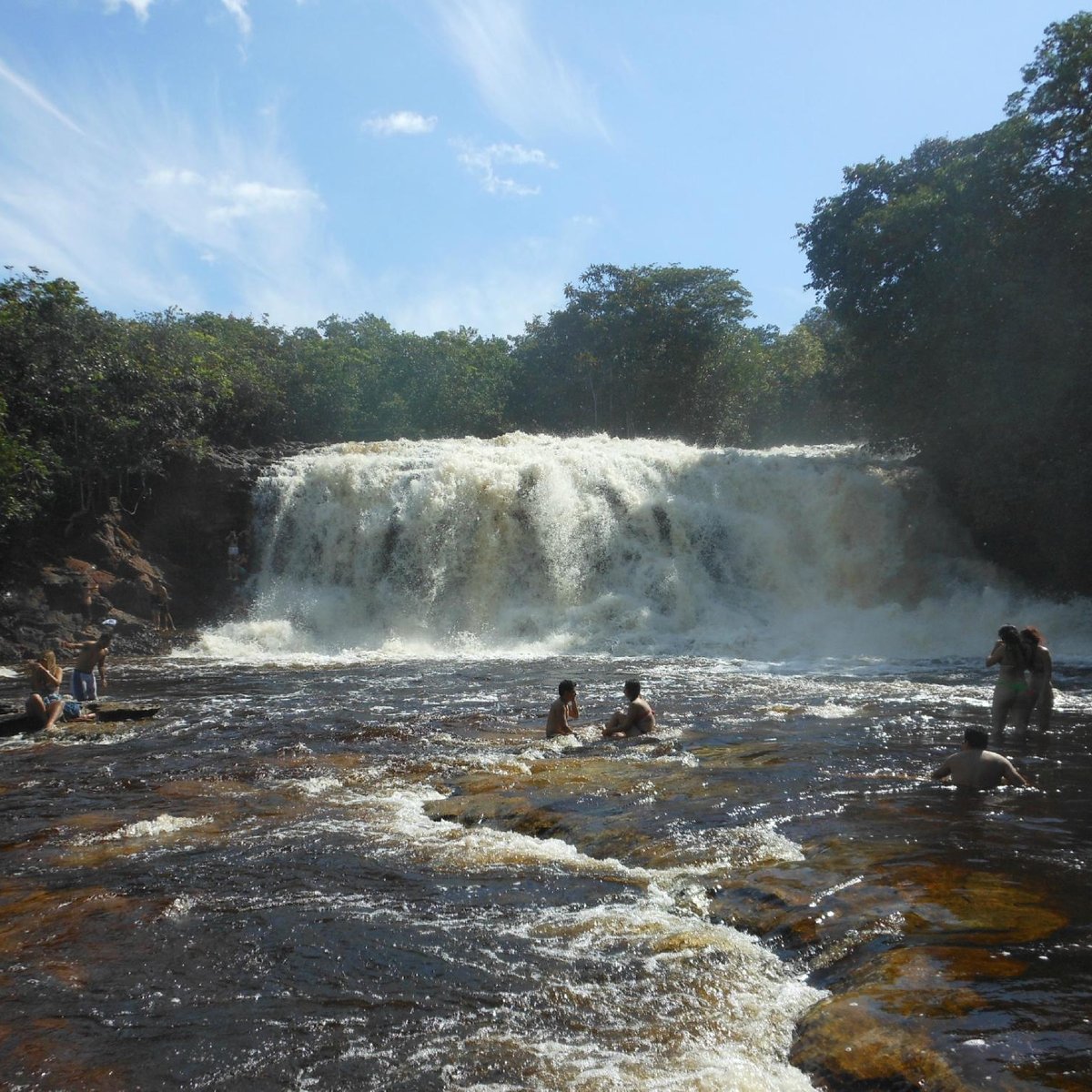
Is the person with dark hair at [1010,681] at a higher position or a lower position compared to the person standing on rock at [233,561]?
lower

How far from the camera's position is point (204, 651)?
2019 centimetres

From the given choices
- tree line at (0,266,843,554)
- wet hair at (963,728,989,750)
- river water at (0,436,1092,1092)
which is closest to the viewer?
river water at (0,436,1092,1092)

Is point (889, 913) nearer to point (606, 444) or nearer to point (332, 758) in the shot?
point (332, 758)

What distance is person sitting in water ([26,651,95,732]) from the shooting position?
1100cm

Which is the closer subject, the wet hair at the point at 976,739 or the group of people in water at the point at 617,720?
the wet hair at the point at 976,739

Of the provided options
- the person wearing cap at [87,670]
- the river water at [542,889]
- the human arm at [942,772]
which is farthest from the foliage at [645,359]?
the human arm at [942,772]

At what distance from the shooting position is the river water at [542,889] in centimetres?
363

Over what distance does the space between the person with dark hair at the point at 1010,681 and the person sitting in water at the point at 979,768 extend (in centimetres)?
212

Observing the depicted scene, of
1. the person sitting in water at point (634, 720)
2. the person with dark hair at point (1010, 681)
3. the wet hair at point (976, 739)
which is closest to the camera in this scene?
the wet hair at point (976, 739)

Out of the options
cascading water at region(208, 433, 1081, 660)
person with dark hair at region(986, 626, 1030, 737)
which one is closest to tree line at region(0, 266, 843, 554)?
cascading water at region(208, 433, 1081, 660)

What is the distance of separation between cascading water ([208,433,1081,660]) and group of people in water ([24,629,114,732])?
24.2 feet

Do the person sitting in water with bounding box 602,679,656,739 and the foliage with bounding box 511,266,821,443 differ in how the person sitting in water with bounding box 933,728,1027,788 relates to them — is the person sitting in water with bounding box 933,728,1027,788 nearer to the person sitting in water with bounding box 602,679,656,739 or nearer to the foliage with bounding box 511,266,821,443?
the person sitting in water with bounding box 602,679,656,739

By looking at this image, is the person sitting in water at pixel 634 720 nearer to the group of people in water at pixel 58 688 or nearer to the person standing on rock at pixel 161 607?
the group of people in water at pixel 58 688

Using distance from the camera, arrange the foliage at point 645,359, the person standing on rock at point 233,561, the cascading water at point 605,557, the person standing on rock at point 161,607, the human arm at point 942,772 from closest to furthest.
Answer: the human arm at point 942,772
the cascading water at point 605,557
the person standing on rock at point 161,607
the person standing on rock at point 233,561
the foliage at point 645,359
